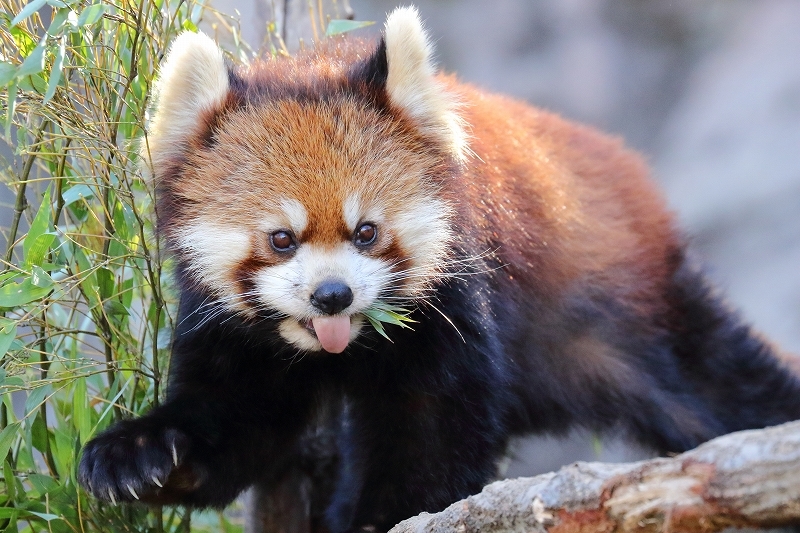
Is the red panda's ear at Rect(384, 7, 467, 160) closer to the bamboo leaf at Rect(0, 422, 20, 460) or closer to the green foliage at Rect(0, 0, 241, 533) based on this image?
the green foliage at Rect(0, 0, 241, 533)

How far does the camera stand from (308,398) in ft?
11.1

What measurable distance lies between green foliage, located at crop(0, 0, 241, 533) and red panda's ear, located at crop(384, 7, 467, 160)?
898 millimetres

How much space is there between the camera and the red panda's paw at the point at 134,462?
2844 mm

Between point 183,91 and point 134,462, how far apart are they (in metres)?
1.26

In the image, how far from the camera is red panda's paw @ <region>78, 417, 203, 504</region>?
2844 mm

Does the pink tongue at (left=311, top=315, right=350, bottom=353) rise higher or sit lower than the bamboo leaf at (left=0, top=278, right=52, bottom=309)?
higher

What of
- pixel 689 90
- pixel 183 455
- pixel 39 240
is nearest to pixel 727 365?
pixel 183 455

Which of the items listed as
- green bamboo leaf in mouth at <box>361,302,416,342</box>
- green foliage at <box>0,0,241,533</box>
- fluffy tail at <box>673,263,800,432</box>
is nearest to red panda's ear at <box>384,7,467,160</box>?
green bamboo leaf in mouth at <box>361,302,416,342</box>

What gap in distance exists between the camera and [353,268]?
2.67 m

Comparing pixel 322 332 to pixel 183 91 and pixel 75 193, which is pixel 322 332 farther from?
pixel 75 193

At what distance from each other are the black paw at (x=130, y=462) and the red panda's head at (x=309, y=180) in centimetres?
52

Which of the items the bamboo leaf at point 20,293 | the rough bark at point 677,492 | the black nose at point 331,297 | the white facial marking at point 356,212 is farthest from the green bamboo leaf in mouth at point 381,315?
the bamboo leaf at point 20,293

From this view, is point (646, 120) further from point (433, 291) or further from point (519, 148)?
point (433, 291)

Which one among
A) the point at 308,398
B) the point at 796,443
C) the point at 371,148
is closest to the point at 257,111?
the point at 371,148
